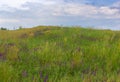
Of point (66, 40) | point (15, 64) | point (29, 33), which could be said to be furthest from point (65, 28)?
point (15, 64)

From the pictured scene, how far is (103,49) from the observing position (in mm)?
9266

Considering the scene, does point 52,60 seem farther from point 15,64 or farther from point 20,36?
point 20,36

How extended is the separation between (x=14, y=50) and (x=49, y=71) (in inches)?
67.4

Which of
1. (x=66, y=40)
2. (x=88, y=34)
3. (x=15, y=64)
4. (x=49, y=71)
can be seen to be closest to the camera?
A: (x=49, y=71)

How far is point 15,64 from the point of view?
26.6ft

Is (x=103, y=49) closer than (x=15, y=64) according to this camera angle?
No

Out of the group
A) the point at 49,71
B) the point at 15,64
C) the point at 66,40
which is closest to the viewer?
the point at 49,71

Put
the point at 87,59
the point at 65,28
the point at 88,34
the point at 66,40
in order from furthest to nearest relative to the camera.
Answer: the point at 65,28 < the point at 88,34 < the point at 66,40 < the point at 87,59

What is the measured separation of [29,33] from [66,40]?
9.80 feet

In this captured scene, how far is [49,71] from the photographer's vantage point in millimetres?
7582

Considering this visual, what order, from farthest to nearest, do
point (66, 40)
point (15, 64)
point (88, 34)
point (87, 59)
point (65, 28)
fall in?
1. point (65, 28)
2. point (88, 34)
3. point (66, 40)
4. point (87, 59)
5. point (15, 64)

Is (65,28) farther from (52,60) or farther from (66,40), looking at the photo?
(52,60)

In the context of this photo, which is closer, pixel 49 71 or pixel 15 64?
pixel 49 71

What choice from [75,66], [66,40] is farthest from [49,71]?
[66,40]
